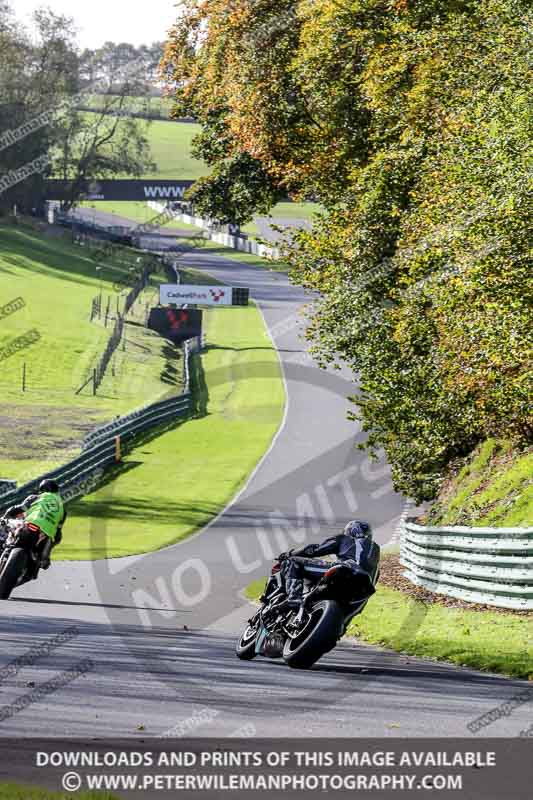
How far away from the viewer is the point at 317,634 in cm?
1114

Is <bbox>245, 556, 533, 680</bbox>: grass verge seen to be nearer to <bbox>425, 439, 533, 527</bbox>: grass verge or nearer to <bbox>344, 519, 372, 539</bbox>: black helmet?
<bbox>344, 519, 372, 539</bbox>: black helmet

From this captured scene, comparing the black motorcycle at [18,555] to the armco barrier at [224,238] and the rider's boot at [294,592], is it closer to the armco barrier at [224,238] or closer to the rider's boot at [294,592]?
the rider's boot at [294,592]

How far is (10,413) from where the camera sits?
50562mm

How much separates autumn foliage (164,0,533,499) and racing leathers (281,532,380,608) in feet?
19.9

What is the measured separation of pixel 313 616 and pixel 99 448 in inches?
1132

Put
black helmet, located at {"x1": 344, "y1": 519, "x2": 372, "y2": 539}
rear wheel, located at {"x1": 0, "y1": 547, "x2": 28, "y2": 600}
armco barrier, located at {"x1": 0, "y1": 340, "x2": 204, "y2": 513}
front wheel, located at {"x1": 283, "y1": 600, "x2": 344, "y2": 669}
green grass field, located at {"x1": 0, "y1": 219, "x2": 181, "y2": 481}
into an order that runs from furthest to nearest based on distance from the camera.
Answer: green grass field, located at {"x1": 0, "y1": 219, "x2": 181, "y2": 481} < armco barrier, located at {"x1": 0, "y1": 340, "x2": 204, "y2": 513} < rear wheel, located at {"x1": 0, "y1": 547, "x2": 28, "y2": 600} < black helmet, located at {"x1": 344, "y1": 519, "x2": 372, "y2": 539} < front wheel, located at {"x1": 283, "y1": 600, "x2": 344, "y2": 669}

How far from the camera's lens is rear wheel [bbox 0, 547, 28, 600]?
633 inches

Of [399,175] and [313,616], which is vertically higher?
[399,175]

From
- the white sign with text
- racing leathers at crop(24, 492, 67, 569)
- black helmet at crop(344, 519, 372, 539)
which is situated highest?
black helmet at crop(344, 519, 372, 539)

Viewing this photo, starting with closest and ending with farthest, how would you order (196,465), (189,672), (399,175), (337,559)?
(189,672), (337,559), (399,175), (196,465)

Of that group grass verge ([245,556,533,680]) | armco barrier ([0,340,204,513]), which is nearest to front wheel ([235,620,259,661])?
grass verge ([245,556,533,680])

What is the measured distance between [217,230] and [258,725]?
396 feet

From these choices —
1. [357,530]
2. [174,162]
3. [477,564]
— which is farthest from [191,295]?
[174,162]

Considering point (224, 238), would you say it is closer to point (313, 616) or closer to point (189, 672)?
point (189, 672)
